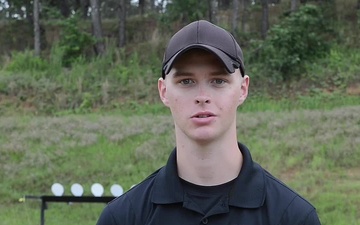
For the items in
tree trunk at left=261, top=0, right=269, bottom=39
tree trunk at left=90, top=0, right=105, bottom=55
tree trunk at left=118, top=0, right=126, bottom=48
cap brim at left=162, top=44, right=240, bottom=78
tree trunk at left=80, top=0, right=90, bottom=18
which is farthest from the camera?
tree trunk at left=80, top=0, right=90, bottom=18

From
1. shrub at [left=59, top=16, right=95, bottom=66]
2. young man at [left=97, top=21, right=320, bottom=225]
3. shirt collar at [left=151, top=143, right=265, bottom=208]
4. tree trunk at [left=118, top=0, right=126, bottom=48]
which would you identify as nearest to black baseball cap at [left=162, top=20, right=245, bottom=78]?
young man at [left=97, top=21, right=320, bottom=225]

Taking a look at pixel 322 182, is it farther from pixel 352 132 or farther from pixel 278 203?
pixel 278 203

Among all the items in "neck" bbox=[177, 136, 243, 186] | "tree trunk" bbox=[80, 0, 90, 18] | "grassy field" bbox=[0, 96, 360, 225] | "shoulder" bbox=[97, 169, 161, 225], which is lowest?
"grassy field" bbox=[0, 96, 360, 225]

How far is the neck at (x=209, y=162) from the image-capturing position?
1.72m

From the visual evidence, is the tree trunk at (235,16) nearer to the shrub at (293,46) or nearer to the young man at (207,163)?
the shrub at (293,46)

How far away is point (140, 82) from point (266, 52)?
10.0 ft

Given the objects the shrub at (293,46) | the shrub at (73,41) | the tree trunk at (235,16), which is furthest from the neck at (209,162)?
the tree trunk at (235,16)

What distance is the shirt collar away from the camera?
1713mm

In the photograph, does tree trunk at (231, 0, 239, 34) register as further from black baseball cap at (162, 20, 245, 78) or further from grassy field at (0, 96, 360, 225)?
black baseball cap at (162, 20, 245, 78)

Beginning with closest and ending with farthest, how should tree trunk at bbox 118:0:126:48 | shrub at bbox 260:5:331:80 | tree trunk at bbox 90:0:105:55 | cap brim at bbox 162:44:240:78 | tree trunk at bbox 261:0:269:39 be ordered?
1. cap brim at bbox 162:44:240:78
2. shrub at bbox 260:5:331:80
3. tree trunk at bbox 90:0:105:55
4. tree trunk at bbox 261:0:269:39
5. tree trunk at bbox 118:0:126:48

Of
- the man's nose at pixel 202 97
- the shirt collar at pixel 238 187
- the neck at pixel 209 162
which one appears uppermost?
the man's nose at pixel 202 97

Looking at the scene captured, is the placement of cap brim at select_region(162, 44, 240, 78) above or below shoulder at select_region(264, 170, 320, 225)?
above

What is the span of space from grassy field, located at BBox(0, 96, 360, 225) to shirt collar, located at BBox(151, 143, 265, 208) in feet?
16.7

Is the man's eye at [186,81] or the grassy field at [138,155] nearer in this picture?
the man's eye at [186,81]
